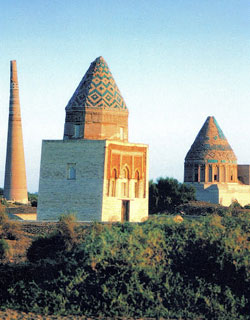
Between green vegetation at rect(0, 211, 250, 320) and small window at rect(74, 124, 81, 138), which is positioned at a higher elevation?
small window at rect(74, 124, 81, 138)

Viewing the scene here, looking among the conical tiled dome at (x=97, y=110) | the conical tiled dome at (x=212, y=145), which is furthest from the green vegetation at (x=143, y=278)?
the conical tiled dome at (x=212, y=145)

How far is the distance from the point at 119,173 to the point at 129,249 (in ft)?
32.9

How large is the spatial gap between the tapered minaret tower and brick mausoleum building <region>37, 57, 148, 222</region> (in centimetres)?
1658

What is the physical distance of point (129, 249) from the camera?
1384 centimetres

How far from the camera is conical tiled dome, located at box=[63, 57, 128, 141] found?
23.4m

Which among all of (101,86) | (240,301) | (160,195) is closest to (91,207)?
(101,86)

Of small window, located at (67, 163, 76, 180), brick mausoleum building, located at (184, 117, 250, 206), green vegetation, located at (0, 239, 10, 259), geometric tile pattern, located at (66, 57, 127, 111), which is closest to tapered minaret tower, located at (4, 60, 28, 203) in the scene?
brick mausoleum building, located at (184, 117, 250, 206)

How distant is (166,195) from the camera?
1503 inches

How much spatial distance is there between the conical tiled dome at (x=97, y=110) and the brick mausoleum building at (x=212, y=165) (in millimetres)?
22475

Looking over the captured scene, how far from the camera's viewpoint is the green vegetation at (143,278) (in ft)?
43.7

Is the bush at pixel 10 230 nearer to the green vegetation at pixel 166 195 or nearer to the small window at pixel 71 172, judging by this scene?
the small window at pixel 71 172

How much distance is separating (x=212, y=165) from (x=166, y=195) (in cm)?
922

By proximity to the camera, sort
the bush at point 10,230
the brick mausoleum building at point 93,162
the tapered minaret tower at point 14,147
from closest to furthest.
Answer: the bush at point 10,230, the brick mausoleum building at point 93,162, the tapered minaret tower at point 14,147

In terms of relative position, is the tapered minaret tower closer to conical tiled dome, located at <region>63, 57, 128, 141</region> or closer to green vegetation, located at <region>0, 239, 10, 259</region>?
conical tiled dome, located at <region>63, 57, 128, 141</region>
